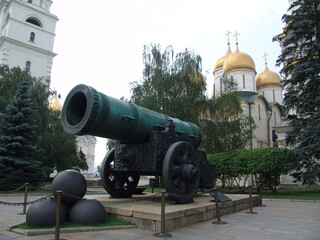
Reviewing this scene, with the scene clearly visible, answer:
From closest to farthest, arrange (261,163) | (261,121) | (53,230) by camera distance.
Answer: (53,230) → (261,163) → (261,121)

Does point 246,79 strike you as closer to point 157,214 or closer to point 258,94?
point 258,94

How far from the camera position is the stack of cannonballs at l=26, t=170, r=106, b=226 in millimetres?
4477

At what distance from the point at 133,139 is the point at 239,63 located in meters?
31.3

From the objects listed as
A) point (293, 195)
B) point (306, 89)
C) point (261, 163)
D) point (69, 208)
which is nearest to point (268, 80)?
point (306, 89)

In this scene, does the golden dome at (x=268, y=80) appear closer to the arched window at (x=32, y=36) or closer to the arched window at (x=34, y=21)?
the arched window at (x=32, y=36)

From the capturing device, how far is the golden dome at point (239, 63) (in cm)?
3431

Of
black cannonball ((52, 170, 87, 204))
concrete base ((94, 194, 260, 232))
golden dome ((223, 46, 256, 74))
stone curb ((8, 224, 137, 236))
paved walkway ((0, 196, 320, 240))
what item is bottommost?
paved walkway ((0, 196, 320, 240))

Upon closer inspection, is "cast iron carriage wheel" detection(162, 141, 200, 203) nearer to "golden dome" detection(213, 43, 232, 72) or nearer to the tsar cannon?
the tsar cannon

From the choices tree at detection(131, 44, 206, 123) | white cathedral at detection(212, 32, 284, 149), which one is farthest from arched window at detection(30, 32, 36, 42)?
white cathedral at detection(212, 32, 284, 149)

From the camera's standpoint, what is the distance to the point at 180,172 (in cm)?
590

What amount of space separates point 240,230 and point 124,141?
3080mm

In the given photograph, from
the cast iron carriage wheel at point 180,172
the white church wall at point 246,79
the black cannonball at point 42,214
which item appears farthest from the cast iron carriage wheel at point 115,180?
the white church wall at point 246,79

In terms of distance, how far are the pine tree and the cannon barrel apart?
9.90 meters

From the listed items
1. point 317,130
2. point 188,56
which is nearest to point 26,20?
point 188,56
